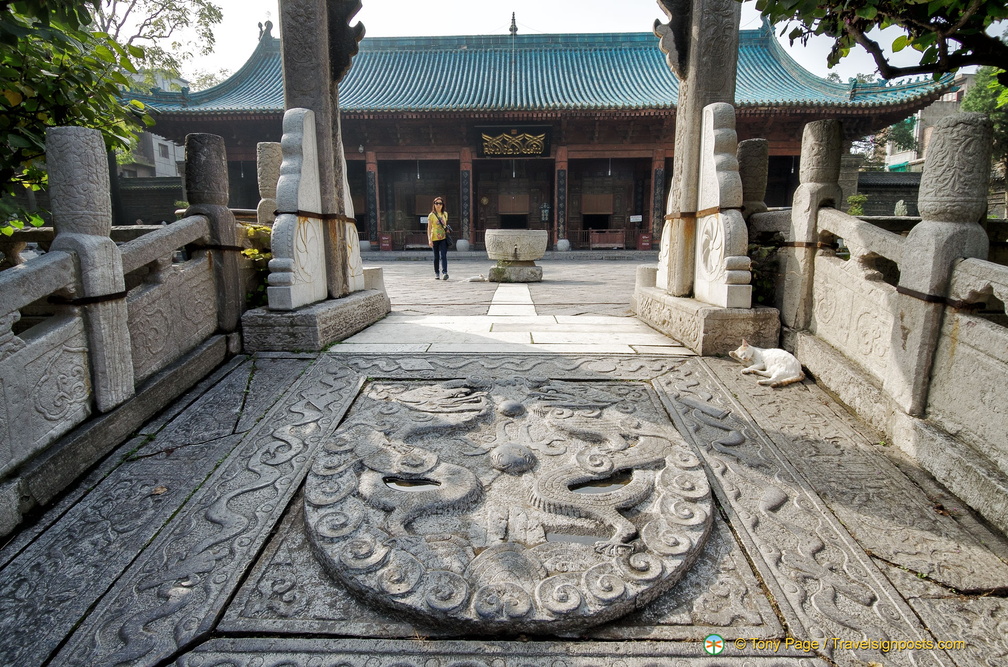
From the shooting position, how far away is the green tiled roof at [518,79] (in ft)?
51.5

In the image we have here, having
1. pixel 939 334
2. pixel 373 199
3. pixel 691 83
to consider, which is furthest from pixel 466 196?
pixel 939 334

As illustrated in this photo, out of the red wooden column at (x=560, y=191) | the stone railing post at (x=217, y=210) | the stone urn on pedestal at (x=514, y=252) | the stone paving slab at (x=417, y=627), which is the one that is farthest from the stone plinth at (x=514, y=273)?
the red wooden column at (x=560, y=191)

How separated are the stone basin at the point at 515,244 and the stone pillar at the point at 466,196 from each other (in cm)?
809

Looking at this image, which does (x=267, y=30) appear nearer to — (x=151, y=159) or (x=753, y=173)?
(x=151, y=159)

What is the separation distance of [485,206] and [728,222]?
624 inches

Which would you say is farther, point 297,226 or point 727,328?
point 297,226

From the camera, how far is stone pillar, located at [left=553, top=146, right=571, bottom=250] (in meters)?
17.1

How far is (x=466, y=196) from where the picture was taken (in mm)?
17469

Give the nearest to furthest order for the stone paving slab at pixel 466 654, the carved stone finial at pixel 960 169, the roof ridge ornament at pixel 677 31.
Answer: the stone paving slab at pixel 466 654, the carved stone finial at pixel 960 169, the roof ridge ornament at pixel 677 31

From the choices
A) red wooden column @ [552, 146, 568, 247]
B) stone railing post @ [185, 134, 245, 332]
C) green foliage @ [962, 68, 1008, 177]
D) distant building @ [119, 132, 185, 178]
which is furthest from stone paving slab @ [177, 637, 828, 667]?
distant building @ [119, 132, 185, 178]

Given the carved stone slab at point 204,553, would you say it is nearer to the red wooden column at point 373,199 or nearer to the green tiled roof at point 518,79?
the green tiled roof at point 518,79

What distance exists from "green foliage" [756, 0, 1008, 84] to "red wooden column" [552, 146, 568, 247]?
14304 millimetres

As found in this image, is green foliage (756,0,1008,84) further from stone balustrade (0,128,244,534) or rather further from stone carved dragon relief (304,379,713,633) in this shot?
stone balustrade (0,128,244,534)

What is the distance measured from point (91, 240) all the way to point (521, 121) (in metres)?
15.5
